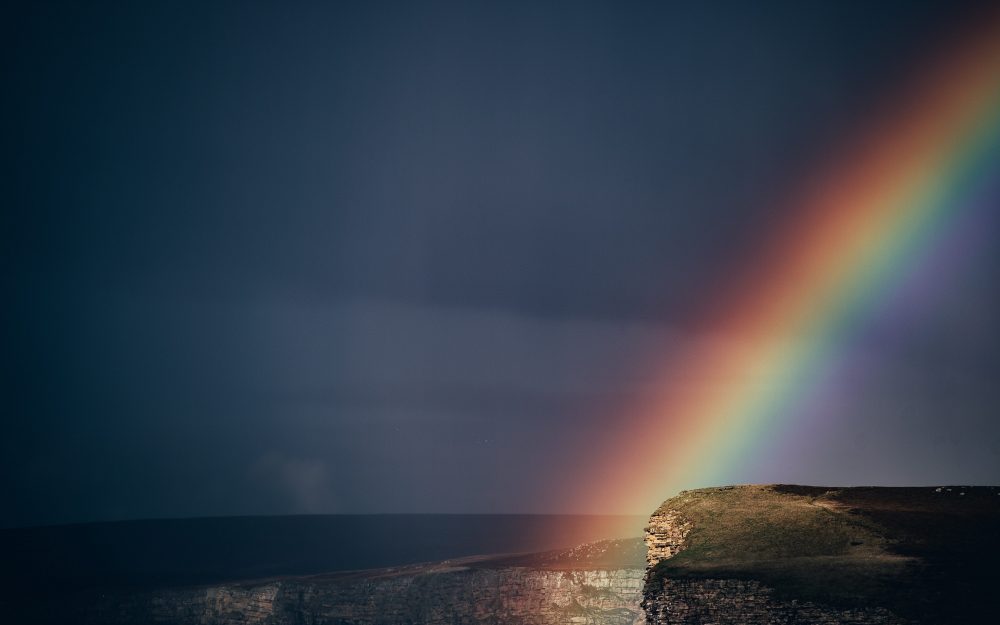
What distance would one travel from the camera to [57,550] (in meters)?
180

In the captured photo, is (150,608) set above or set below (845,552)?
below

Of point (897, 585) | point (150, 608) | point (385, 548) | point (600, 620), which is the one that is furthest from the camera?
point (385, 548)

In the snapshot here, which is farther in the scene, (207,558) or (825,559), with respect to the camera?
(207,558)

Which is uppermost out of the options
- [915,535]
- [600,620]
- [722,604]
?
[915,535]

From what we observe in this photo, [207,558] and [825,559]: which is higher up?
[825,559]

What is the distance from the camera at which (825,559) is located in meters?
26.0

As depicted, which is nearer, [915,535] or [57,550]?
[915,535]

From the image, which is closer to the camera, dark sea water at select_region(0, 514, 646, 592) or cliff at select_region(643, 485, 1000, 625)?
cliff at select_region(643, 485, 1000, 625)

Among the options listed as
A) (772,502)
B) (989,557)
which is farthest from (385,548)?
(989,557)

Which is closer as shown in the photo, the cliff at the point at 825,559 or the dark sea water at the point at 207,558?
the cliff at the point at 825,559

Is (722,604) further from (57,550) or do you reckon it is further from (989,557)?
(57,550)

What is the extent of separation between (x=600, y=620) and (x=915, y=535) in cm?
5586

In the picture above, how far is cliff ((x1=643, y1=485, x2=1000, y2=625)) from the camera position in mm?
21906

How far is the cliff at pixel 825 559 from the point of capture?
71.9 feet
